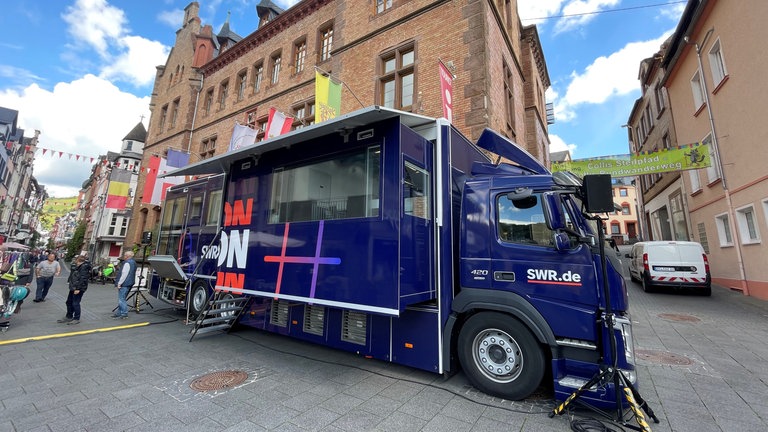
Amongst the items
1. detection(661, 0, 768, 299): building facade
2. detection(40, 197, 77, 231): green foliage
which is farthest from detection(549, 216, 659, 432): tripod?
detection(40, 197, 77, 231): green foliage

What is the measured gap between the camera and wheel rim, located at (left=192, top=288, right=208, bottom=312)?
7441 millimetres

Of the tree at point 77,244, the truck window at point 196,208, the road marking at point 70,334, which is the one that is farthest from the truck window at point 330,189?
the tree at point 77,244

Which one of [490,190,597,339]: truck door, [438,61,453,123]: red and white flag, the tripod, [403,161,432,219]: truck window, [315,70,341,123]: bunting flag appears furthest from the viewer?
[315,70,341,123]: bunting flag

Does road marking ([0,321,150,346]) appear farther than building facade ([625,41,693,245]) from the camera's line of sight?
No

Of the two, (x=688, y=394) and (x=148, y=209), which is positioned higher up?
(x=148, y=209)

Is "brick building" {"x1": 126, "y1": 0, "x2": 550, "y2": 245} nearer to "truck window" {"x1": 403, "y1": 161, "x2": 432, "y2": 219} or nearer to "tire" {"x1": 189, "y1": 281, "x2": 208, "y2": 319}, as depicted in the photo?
"tire" {"x1": 189, "y1": 281, "x2": 208, "y2": 319}

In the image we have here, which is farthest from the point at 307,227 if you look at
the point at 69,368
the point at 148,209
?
the point at 148,209

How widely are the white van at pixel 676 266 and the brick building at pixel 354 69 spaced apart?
6.30 meters

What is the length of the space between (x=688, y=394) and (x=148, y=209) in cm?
2710

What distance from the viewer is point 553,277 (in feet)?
11.8

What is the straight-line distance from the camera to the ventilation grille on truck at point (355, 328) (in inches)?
182

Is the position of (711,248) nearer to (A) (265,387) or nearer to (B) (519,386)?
(B) (519,386)

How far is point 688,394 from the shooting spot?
3799 mm

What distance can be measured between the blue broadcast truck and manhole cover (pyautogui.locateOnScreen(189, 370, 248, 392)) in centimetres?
117
